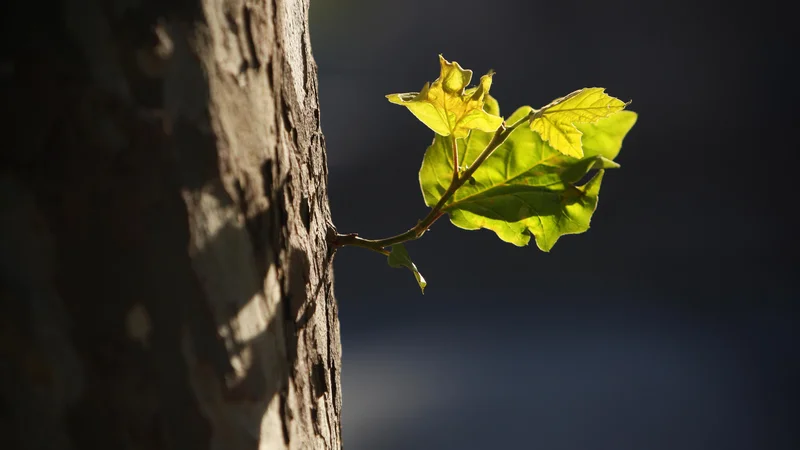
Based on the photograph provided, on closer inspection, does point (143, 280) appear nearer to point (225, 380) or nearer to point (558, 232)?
point (225, 380)

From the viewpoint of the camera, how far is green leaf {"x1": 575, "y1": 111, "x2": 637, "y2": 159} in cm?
33

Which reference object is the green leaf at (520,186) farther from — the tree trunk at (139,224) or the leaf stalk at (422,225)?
the tree trunk at (139,224)

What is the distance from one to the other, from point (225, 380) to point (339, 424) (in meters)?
0.14

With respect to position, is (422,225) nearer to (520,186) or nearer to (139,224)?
(520,186)

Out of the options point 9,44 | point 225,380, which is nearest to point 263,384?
point 225,380

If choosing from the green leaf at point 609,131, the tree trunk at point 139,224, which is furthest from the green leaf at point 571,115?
the tree trunk at point 139,224

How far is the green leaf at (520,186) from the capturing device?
1.08 ft

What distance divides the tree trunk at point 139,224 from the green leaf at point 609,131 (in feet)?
0.58

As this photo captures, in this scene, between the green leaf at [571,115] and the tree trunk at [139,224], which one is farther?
the green leaf at [571,115]

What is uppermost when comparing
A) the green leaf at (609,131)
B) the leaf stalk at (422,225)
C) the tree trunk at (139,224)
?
the green leaf at (609,131)

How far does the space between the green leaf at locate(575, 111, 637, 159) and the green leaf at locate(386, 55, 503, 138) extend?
0.06 meters

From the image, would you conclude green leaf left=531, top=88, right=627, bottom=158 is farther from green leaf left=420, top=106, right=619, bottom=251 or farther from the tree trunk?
the tree trunk

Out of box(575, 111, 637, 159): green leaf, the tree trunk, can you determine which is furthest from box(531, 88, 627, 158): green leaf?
the tree trunk

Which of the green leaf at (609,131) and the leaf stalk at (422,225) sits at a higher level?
the green leaf at (609,131)
